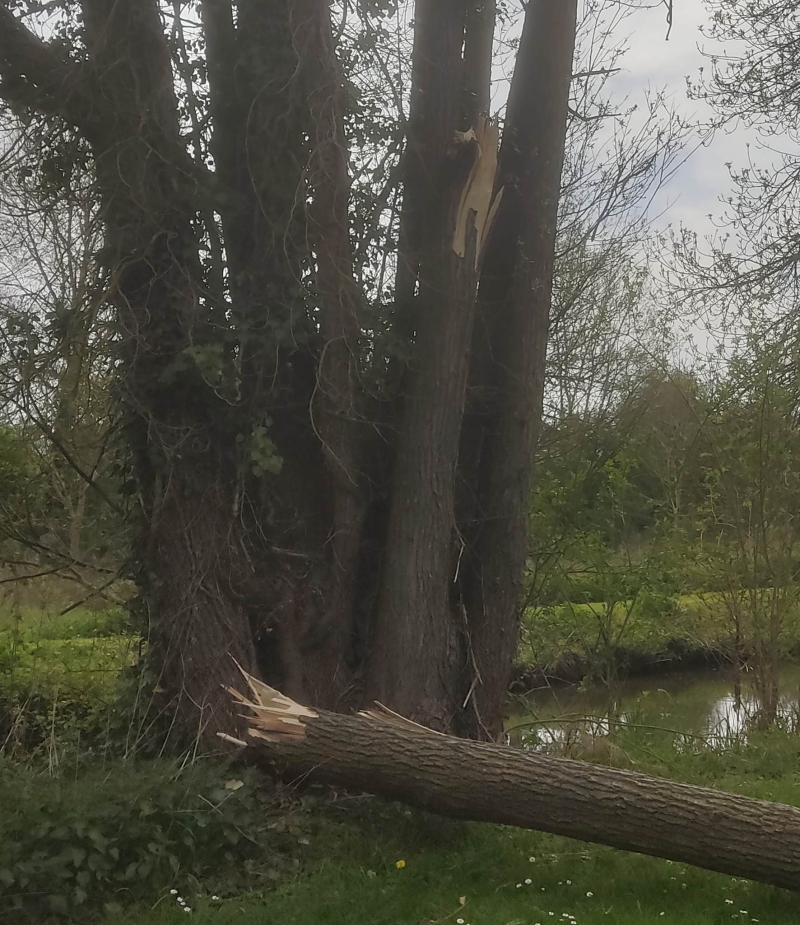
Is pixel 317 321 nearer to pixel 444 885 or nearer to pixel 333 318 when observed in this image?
pixel 333 318

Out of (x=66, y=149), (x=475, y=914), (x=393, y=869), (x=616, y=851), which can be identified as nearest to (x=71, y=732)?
(x=393, y=869)

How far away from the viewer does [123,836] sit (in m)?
4.38

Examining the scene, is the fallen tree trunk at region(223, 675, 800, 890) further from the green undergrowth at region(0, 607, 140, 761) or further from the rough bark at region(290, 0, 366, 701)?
the green undergrowth at region(0, 607, 140, 761)

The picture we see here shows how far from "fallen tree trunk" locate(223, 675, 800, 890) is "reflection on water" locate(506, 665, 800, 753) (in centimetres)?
261

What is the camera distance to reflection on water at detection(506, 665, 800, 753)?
7719 millimetres

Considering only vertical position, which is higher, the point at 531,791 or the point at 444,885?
the point at 531,791

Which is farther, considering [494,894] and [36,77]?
[36,77]

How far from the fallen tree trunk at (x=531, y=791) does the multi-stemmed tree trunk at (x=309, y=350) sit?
2.07 ft

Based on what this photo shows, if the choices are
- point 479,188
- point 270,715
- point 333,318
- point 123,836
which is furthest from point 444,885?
point 479,188

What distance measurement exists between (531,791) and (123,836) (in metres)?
2.07

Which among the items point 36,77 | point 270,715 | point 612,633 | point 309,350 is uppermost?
point 36,77

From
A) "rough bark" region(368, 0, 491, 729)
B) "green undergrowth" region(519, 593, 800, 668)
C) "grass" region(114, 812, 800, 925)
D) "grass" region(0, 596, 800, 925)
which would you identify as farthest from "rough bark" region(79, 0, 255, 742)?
"green undergrowth" region(519, 593, 800, 668)

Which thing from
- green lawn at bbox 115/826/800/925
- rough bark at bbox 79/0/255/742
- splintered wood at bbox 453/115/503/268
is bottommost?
green lawn at bbox 115/826/800/925

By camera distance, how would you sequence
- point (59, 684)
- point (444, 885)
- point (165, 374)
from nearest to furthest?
point (444, 885)
point (165, 374)
point (59, 684)
